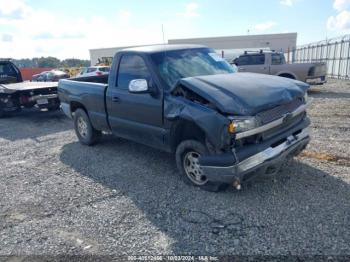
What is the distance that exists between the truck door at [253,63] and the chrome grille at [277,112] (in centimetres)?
949

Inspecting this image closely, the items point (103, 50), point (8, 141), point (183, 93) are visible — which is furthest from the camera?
point (103, 50)

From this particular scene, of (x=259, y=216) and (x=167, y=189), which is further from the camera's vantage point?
(x=167, y=189)

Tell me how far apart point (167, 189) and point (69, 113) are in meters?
3.80

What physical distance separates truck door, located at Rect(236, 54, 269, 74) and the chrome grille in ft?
31.1

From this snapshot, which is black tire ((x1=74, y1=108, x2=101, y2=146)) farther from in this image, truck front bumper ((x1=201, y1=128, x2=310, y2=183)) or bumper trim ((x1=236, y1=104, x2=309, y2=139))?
bumper trim ((x1=236, y1=104, x2=309, y2=139))

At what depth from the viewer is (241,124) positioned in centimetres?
345

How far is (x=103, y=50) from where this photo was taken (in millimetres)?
57938

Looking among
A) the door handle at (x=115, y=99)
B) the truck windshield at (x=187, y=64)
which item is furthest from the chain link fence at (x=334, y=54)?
the door handle at (x=115, y=99)

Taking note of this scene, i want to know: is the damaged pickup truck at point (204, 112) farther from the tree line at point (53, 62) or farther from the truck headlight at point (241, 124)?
the tree line at point (53, 62)

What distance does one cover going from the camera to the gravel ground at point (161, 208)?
310 cm

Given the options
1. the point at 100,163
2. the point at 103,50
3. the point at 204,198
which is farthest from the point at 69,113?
the point at 103,50

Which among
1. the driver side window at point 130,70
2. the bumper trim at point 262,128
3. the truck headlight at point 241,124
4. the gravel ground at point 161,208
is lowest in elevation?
the gravel ground at point 161,208

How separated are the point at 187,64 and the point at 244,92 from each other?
138 cm

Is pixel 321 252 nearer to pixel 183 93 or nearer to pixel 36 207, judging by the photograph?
pixel 183 93
